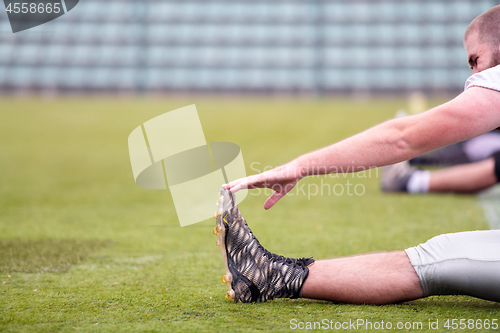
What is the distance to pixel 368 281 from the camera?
979mm

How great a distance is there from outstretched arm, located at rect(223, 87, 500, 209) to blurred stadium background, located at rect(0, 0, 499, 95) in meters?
13.7

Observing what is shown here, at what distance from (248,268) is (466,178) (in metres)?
1.66

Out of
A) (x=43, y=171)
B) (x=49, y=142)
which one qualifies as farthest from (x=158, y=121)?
(x=49, y=142)

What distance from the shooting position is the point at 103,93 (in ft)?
49.0

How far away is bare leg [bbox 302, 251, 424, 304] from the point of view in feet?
3.16

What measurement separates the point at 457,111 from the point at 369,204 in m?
1.55

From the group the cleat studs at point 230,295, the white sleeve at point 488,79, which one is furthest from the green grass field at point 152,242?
the white sleeve at point 488,79

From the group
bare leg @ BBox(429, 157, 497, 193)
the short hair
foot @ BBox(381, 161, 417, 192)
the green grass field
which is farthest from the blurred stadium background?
the short hair

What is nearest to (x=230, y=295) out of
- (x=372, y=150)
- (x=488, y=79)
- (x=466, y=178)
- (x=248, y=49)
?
(x=372, y=150)

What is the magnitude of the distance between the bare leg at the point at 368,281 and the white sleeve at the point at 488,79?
1.26 ft

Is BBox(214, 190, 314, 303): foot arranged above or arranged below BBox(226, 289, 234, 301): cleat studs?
above

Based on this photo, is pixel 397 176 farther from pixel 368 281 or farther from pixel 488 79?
pixel 488 79

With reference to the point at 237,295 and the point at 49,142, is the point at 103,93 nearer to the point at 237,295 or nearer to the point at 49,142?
the point at 49,142

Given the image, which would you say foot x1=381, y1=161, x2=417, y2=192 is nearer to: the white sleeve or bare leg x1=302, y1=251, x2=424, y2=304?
bare leg x1=302, y1=251, x2=424, y2=304
